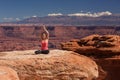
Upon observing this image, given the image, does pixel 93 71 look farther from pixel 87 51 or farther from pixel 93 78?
pixel 87 51

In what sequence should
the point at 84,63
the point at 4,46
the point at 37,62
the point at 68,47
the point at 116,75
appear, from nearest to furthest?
the point at 37,62 < the point at 84,63 < the point at 116,75 < the point at 68,47 < the point at 4,46

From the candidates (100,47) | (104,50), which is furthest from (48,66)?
(100,47)

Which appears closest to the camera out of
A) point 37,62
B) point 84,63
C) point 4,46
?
point 37,62

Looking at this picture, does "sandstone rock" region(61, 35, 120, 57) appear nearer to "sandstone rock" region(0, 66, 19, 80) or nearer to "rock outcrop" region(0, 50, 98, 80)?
"rock outcrop" region(0, 50, 98, 80)

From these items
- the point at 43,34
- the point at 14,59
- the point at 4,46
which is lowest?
the point at 4,46

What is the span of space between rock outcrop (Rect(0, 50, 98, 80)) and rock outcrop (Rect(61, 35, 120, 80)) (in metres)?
21.5

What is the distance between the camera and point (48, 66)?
11.6 m

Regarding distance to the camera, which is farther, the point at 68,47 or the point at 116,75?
the point at 68,47

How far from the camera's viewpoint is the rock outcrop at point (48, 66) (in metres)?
11.5

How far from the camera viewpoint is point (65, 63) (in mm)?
11906

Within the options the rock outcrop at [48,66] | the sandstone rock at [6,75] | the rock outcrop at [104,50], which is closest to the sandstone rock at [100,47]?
the rock outcrop at [104,50]

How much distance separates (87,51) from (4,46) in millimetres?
159753

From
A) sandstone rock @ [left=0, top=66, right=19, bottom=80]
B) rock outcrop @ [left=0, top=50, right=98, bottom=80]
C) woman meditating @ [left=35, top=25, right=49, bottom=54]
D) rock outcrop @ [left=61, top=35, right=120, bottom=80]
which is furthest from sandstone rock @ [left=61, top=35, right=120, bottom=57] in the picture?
sandstone rock @ [left=0, top=66, right=19, bottom=80]

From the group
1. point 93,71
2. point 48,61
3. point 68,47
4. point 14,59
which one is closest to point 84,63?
point 93,71
